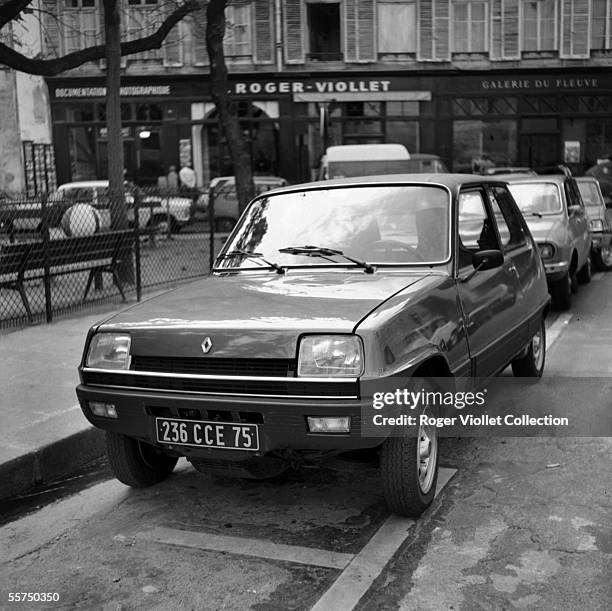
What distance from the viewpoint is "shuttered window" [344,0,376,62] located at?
3109 cm

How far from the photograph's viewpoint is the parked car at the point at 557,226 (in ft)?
34.3

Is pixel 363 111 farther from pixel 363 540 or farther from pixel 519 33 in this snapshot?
pixel 363 540

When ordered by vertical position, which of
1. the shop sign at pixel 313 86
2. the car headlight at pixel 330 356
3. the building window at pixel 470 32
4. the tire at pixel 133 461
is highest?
the building window at pixel 470 32

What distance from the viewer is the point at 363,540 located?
13.2 feet

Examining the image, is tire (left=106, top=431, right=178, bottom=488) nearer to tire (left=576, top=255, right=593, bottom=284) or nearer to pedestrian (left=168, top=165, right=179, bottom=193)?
tire (left=576, top=255, right=593, bottom=284)

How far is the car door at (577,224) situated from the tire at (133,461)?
752 cm

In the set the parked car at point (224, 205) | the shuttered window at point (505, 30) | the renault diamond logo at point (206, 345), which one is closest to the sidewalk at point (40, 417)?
the renault diamond logo at point (206, 345)

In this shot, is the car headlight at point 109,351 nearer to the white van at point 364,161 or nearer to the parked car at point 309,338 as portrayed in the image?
the parked car at point 309,338

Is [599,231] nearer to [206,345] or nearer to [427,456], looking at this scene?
[427,456]

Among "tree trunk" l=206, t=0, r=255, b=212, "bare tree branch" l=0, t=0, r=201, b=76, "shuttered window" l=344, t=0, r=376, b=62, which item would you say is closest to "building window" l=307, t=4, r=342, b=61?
"shuttered window" l=344, t=0, r=376, b=62

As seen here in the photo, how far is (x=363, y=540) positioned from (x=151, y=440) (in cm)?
108

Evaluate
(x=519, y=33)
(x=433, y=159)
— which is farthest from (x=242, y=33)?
(x=433, y=159)

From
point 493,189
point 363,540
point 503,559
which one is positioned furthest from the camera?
point 493,189

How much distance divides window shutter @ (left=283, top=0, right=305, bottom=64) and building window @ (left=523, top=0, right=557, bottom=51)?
7824 millimetres
